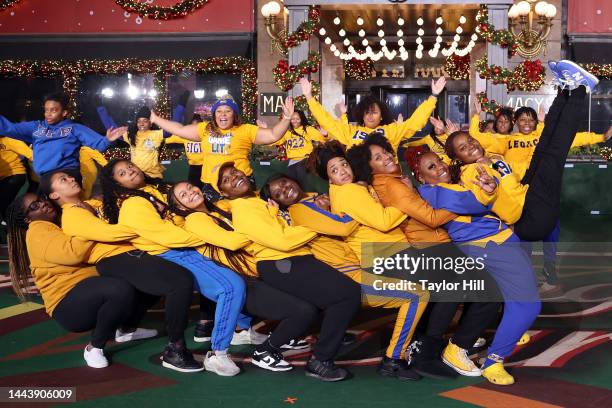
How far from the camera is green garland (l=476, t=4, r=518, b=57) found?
14.5m

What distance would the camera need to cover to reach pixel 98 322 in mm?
4695

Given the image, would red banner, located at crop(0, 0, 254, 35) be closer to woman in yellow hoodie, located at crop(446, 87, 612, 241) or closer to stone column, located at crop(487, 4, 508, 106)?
stone column, located at crop(487, 4, 508, 106)

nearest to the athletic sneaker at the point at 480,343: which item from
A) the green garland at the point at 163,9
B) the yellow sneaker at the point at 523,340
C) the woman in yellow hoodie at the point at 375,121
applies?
the yellow sneaker at the point at 523,340

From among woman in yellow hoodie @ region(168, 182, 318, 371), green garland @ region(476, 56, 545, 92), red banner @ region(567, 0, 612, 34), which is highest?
red banner @ region(567, 0, 612, 34)

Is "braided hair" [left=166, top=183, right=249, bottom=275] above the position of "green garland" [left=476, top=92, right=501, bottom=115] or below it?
below

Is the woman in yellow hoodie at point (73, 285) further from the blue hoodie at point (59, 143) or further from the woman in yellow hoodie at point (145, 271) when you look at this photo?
the blue hoodie at point (59, 143)

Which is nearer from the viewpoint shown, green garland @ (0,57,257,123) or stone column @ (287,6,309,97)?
stone column @ (287,6,309,97)

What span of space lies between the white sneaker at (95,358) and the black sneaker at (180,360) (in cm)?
40

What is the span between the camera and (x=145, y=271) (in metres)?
4.66

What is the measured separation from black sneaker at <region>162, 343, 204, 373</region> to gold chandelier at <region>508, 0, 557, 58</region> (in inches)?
489

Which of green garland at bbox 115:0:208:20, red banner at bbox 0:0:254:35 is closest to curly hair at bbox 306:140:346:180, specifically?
red banner at bbox 0:0:254:35

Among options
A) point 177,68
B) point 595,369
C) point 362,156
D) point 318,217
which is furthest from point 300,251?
point 177,68

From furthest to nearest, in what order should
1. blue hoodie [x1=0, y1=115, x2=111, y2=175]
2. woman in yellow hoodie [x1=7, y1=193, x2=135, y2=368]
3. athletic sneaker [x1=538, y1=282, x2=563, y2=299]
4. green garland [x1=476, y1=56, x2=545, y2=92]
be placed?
green garland [x1=476, y1=56, x2=545, y2=92], blue hoodie [x1=0, y1=115, x2=111, y2=175], athletic sneaker [x1=538, y1=282, x2=563, y2=299], woman in yellow hoodie [x1=7, y1=193, x2=135, y2=368]

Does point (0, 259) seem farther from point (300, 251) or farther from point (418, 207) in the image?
point (418, 207)
